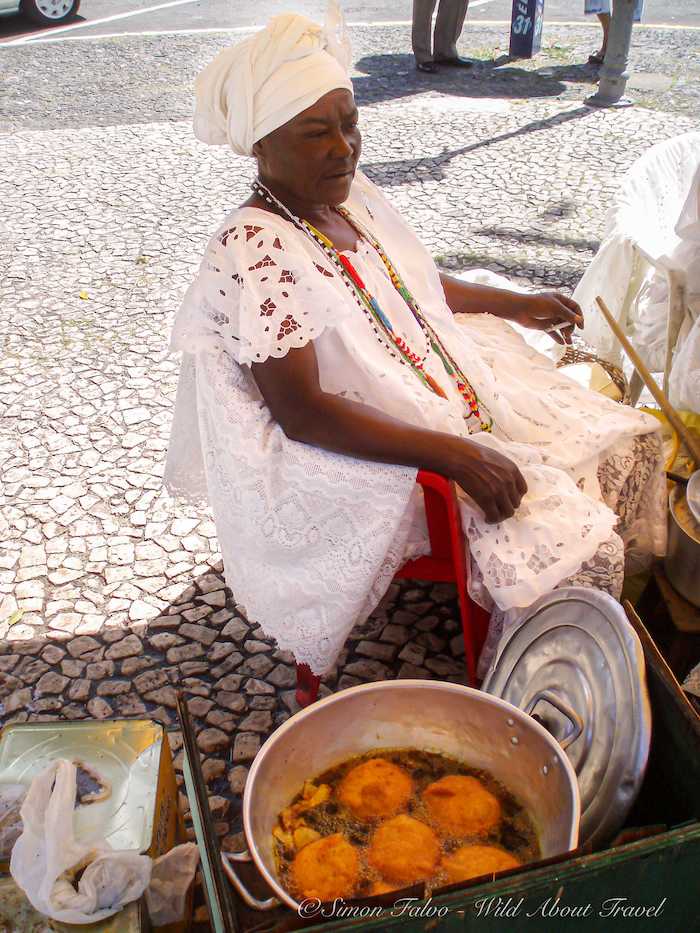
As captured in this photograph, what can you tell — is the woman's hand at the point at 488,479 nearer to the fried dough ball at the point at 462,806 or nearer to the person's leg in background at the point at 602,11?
the fried dough ball at the point at 462,806

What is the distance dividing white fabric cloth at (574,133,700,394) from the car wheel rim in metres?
10.4

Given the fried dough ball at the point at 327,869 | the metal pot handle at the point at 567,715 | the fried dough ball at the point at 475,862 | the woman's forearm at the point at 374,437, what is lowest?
the fried dough ball at the point at 327,869

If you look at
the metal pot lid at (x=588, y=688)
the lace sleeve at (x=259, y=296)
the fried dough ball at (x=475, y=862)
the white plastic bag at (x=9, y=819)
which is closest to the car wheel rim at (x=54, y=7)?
the lace sleeve at (x=259, y=296)

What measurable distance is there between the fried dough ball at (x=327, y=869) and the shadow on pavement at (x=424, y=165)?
17.6 ft

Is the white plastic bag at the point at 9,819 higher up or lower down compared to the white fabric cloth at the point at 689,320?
lower down

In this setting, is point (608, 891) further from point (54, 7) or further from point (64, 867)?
point (54, 7)

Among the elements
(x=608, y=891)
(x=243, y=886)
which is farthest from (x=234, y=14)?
(x=608, y=891)

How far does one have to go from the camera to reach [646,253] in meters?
3.05

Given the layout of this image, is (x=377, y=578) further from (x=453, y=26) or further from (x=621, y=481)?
(x=453, y=26)

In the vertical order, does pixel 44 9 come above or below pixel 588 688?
above

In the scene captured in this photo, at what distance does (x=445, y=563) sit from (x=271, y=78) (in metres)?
A: 1.31

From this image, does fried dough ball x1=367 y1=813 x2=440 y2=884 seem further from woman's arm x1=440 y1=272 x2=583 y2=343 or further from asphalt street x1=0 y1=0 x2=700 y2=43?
asphalt street x1=0 y1=0 x2=700 y2=43

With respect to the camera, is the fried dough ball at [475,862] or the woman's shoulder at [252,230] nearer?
the fried dough ball at [475,862]

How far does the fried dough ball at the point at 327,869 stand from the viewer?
146 centimetres
